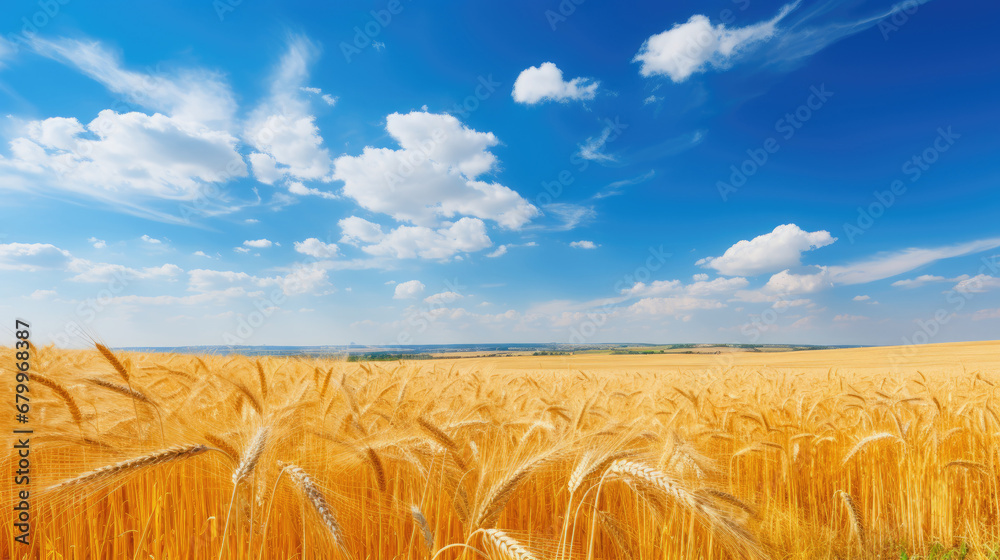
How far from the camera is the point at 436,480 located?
7.67 feet

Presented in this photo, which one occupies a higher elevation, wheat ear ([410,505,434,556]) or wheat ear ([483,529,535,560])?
wheat ear ([483,529,535,560])

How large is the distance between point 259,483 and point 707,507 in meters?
1.81

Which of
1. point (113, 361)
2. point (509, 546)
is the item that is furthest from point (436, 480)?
point (113, 361)

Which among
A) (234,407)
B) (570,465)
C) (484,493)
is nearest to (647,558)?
(570,465)

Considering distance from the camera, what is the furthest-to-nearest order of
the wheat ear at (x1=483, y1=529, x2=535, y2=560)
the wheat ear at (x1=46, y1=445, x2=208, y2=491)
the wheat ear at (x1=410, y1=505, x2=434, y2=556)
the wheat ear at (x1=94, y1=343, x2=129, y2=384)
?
the wheat ear at (x1=94, y1=343, x2=129, y2=384)
the wheat ear at (x1=410, y1=505, x2=434, y2=556)
the wheat ear at (x1=46, y1=445, x2=208, y2=491)
the wheat ear at (x1=483, y1=529, x2=535, y2=560)

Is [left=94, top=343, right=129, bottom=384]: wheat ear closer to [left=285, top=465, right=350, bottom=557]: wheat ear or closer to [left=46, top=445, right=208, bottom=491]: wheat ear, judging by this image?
[left=46, top=445, right=208, bottom=491]: wheat ear

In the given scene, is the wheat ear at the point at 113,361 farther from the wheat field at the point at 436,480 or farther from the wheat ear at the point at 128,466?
the wheat ear at the point at 128,466

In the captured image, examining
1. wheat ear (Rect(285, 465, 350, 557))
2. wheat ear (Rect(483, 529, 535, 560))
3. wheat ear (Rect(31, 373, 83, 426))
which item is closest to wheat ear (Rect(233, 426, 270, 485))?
wheat ear (Rect(285, 465, 350, 557))

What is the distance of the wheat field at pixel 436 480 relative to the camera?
1.76m

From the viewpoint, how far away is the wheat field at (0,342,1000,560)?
1.76 metres

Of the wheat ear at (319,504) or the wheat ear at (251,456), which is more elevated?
the wheat ear at (251,456)

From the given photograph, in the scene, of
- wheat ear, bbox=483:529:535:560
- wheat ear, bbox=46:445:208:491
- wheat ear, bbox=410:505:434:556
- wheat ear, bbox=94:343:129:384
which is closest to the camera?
wheat ear, bbox=483:529:535:560

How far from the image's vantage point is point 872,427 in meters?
4.56

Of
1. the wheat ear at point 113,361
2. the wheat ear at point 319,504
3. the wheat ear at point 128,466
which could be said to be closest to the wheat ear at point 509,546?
the wheat ear at point 319,504
